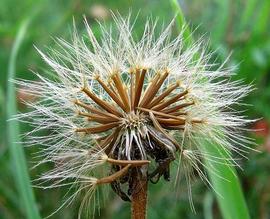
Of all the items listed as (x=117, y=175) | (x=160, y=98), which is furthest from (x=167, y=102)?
(x=117, y=175)

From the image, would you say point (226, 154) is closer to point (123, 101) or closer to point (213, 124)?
point (213, 124)

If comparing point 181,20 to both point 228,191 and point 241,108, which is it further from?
point 241,108

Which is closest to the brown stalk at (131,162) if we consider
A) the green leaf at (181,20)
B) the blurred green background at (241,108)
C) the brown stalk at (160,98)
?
the brown stalk at (160,98)

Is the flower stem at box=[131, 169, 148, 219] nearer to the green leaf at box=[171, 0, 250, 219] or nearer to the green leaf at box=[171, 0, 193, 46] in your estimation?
the green leaf at box=[171, 0, 250, 219]

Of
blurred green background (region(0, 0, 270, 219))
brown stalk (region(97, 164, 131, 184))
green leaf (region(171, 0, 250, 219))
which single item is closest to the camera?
brown stalk (region(97, 164, 131, 184))

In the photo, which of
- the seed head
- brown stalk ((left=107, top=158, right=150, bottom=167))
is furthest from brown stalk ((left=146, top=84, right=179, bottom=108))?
brown stalk ((left=107, top=158, right=150, bottom=167))

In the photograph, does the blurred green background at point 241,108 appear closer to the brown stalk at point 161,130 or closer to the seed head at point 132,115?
the seed head at point 132,115

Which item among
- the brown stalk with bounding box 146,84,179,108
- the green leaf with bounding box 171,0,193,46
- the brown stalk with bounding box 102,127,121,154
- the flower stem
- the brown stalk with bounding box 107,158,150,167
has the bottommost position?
the flower stem

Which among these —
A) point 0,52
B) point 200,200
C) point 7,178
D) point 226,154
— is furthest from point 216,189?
point 0,52
